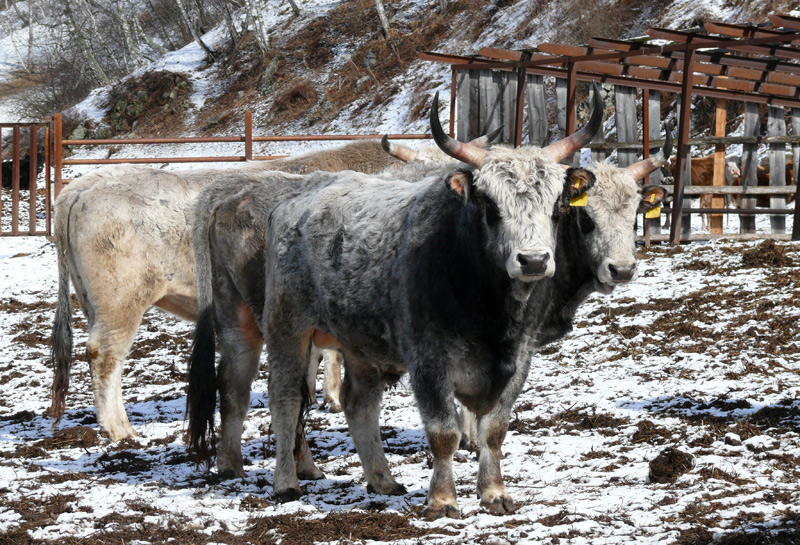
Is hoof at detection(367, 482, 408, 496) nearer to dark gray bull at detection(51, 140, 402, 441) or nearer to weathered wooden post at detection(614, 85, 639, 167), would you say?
dark gray bull at detection(51, 140, 402, 441)

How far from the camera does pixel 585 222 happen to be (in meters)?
5.86

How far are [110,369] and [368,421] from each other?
274 cm

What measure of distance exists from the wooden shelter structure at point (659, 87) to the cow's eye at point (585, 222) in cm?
710

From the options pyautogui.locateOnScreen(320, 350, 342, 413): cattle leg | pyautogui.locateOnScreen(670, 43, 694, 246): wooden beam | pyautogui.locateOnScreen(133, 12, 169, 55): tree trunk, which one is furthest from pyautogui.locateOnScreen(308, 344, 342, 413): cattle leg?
pyautogui.locateOnScreen(133, 12, 169, 55): tree trunk

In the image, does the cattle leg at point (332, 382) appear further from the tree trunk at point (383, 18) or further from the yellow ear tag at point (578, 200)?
the tree trunk at point (383, 18)

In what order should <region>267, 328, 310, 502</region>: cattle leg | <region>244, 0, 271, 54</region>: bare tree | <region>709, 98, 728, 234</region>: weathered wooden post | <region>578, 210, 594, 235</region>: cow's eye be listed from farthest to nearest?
<region>244, 0, 271, 54</region>: bare tree, <region>709, 98, 728, 234</region>: weathered wooden post, <region>578, 210, 594, 235</region>: cow's eye, <region>267, 328, 310, 502</region>: cattle leg

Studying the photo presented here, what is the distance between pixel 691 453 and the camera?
5227mm

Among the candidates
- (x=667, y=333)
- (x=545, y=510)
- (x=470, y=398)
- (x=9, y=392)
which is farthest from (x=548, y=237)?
(x=9, y=392)

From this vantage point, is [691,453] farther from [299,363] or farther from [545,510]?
[299,363]

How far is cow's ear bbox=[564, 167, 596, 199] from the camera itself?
4746 mm

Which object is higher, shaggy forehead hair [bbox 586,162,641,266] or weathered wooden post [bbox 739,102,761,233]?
shaggy forehead hair [bbox 586,162,641,266]

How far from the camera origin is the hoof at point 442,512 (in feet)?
14.8

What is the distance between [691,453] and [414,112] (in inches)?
932

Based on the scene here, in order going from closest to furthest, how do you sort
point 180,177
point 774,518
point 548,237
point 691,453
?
point 774,518 < point 548,237 < point 691,453 < point 180,177
